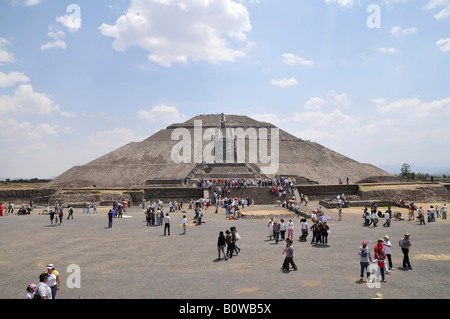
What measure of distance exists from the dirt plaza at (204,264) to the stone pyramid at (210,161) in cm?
2488

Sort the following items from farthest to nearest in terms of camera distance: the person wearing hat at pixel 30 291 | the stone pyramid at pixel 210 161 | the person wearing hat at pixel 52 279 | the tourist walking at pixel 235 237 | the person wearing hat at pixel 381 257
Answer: the stone pyramid at pixel 210 161 < the tourist walking at pixel 235 237 < the person wearing hat at pixel 381 257 < the person wearing hat at pixel 52 279 < the person wearing hat at pixel 30 291

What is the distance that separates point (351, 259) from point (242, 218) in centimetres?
1154

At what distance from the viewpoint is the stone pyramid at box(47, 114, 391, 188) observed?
4772 cm

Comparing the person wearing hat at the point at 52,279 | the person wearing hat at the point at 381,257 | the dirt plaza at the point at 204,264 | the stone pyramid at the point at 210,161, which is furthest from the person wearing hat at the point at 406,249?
the stone pyramid at the point at 210,161

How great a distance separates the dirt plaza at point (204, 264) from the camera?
27.7ft

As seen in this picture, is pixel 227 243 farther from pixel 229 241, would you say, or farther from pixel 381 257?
pixel 381 257

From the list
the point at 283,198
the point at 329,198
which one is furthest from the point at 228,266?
the point at 329,198

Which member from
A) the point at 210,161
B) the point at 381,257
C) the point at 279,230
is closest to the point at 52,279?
the point at 381,257

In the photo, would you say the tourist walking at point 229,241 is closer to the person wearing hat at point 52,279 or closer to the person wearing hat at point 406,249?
the person wearing hat at point 406,249

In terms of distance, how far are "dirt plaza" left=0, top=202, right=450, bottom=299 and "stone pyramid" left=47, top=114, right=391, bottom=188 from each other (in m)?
24.9

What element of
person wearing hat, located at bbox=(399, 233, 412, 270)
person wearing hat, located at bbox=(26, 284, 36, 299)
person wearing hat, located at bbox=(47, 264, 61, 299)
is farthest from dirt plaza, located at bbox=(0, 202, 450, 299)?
person wearing hat, located at bbox=(26, 284, 36, 299)

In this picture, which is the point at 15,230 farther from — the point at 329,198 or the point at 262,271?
the point at 329,198

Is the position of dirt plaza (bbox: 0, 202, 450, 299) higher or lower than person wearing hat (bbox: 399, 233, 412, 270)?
lower

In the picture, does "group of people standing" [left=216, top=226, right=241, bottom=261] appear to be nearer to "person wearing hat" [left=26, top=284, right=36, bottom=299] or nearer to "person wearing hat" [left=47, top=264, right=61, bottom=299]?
"person wearing hat" [left=47, top=264, right=61, bottom=299]
